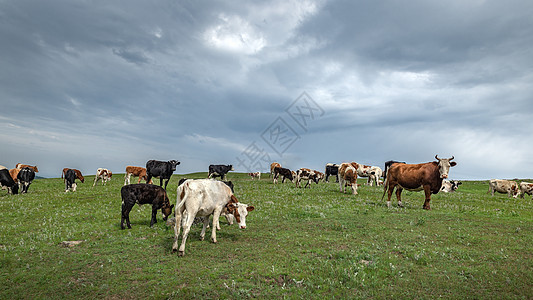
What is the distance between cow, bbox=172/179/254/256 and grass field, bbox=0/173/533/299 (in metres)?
0.91

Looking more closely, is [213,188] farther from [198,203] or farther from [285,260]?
[285,260]

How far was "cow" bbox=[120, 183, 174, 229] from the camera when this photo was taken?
47.4 ft

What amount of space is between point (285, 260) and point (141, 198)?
9.39m

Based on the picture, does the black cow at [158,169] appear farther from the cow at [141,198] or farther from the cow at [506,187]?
the cow at [506,187]

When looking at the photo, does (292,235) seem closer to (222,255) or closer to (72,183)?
(222,255)

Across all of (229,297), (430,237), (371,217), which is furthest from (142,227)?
(430,237)

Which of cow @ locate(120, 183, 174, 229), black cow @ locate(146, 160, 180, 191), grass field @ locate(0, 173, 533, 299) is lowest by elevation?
grass field @ locate(0, 173, 533, 299)

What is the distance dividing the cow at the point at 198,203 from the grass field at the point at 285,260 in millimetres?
906

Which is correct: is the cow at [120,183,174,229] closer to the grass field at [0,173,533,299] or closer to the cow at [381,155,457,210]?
the grass field at [0,173,533,299]

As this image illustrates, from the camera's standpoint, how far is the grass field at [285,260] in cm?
755

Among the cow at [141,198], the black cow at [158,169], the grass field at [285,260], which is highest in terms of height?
the black cow at [158,169]

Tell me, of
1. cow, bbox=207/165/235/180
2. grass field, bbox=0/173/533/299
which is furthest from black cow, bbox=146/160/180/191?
grass field, bbox=0/173/533/299

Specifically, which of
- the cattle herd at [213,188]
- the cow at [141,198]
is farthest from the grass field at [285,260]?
the cattle herd at [213,188]

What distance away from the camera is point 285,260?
30.2ft
